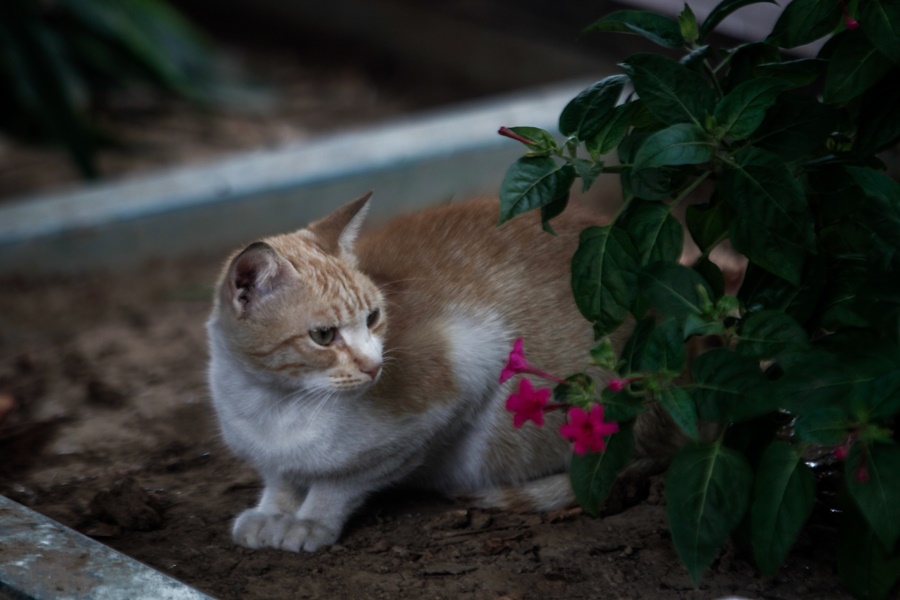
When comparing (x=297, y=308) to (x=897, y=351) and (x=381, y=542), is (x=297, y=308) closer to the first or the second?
(x=381, y=542)

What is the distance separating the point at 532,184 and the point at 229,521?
3.59 ft

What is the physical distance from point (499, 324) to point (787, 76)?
0.84m

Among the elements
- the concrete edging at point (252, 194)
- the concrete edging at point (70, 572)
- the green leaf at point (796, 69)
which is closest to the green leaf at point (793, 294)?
the green leaf at point (796, 69)

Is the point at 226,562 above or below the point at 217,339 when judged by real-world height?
below

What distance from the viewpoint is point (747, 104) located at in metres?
1.83

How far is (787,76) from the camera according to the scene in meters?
1.98

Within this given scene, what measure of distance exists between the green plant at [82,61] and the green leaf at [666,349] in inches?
129

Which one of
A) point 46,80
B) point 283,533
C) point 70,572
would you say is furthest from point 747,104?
point 46,80

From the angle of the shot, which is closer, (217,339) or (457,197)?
(217,339)

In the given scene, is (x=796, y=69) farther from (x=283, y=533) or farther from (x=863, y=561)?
(x=283, y=533)

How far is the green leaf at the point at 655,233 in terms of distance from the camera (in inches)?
77.0

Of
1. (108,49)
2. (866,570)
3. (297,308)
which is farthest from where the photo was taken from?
(108,49)

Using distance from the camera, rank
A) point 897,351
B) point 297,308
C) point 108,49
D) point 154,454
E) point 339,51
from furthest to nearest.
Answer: point 339,51 → point 108,49 → point 154,454 → point 297,308 → point 897,351

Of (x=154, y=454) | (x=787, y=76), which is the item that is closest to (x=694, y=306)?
(x=787, y=76)
